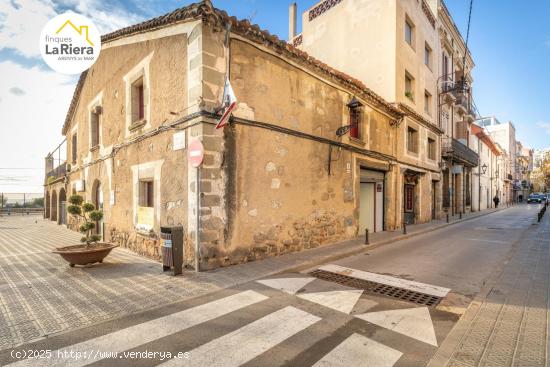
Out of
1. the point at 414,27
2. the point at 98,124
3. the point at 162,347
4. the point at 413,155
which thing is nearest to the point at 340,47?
the point at 414,27

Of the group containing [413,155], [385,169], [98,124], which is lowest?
[385,169]

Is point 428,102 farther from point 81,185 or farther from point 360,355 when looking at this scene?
point 81,185

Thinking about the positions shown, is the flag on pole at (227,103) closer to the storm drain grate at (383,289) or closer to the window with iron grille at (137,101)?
the storm drain grate at (383,289)

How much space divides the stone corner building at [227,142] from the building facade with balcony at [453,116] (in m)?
9.50

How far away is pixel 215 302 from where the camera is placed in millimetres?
4246

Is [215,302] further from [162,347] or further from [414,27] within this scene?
[414,27]

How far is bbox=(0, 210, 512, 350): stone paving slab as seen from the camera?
3.60 meters

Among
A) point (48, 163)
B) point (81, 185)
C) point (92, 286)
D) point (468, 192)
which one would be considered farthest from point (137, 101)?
point (468, 192)

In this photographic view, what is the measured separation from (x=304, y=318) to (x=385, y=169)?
10.1 meters

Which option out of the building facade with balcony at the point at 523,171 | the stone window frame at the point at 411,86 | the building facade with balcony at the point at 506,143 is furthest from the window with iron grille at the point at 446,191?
the building facade with balcony at the point at 523,171

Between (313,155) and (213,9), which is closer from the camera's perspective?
(213,9)

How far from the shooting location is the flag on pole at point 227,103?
556 centimetres

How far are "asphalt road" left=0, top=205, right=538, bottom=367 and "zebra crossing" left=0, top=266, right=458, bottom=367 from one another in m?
0.01

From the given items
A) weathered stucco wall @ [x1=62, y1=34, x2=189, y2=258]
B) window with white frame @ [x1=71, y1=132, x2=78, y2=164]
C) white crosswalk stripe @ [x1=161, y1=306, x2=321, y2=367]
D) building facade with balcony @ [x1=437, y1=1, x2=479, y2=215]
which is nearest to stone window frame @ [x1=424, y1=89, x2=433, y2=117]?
building facade with balcony @ [x1=437, y1=1, x2=479, y2=215]
